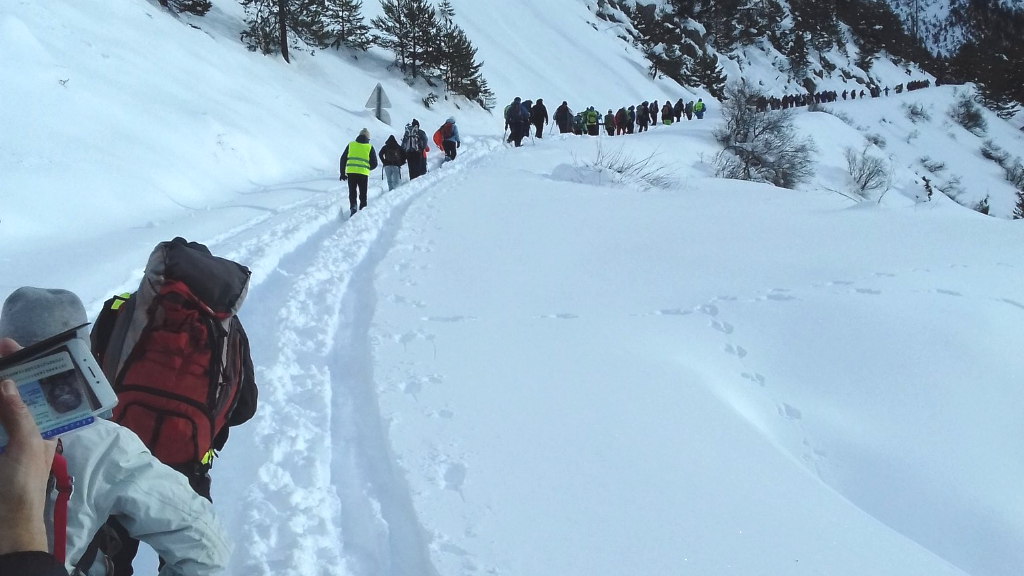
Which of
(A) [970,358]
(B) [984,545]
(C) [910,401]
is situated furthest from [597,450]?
(A) [970,358]

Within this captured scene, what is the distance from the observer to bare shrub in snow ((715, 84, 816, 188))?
68.7 feet

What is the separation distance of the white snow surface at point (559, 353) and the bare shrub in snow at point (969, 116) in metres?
51.6

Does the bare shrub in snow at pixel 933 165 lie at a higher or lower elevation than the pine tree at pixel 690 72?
lower

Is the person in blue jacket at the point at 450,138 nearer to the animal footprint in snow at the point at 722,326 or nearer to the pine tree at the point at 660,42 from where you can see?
the animal footprint in snow at the point at 722,326

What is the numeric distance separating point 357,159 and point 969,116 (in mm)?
58116

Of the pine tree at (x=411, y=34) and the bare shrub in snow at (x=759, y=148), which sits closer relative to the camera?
the bare shrub in snow at (x=759, y=148)

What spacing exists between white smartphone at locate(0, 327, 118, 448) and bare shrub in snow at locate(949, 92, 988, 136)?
206ft

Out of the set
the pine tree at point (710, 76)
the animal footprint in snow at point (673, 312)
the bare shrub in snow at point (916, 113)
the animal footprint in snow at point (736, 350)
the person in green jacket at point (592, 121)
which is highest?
the pine tree at point (710, 76)

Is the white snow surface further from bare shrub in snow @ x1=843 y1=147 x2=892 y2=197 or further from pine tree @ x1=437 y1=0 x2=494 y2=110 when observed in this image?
bare shrub in snow @ x1=843 y1=147 x2=892 y2=197

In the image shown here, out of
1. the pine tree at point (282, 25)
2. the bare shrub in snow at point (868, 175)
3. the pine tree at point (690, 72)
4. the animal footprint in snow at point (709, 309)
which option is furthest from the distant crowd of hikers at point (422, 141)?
the pine tree at point (690, 72)

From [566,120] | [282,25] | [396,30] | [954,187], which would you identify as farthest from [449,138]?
[954,187]

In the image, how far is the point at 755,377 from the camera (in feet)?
14.9

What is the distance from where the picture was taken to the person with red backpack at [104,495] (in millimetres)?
1278

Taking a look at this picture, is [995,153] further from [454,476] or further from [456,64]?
[454,476]
